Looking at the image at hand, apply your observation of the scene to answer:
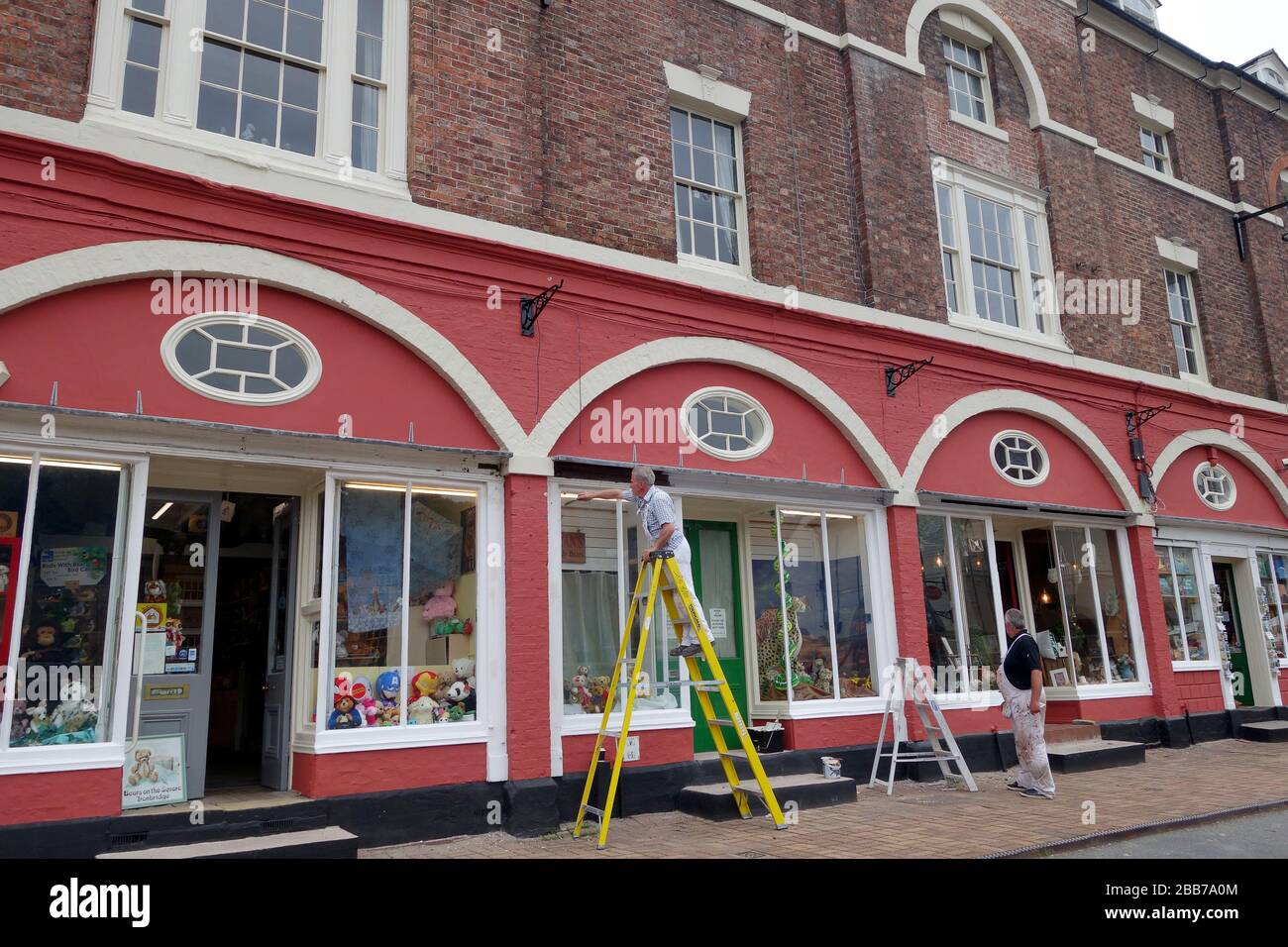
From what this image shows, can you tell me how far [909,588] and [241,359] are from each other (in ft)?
24.3

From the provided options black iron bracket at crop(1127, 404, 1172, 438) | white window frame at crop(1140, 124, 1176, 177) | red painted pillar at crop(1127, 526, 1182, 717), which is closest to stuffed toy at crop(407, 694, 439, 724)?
red painted pillar at crop(1127, 526, 1182, 717)

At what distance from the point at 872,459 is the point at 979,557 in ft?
7.45

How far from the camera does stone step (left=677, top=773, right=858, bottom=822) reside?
8.12 meters

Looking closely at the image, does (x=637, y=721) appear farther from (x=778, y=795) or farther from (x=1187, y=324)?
(x=1187, y=324)

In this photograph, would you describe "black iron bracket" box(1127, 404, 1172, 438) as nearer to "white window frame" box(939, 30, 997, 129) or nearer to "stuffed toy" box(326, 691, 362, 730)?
"white window frame" box(939, 30, 997, 129)

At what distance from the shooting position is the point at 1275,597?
49.5ft

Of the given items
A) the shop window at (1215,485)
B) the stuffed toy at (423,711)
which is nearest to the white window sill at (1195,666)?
the shop window at (1215,485)

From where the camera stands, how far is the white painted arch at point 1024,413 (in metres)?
11.3

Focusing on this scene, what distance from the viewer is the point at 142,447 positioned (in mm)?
7059

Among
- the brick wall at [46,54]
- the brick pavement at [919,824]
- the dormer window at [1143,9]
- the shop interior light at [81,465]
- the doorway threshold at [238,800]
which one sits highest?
the dormer window at [1143,9]

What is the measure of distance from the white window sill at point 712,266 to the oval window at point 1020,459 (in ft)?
13.8

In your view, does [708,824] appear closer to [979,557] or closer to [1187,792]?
[1187,792]

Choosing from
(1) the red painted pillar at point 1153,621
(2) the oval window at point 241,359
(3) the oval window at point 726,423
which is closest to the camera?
(2) the oval window at point 241,359

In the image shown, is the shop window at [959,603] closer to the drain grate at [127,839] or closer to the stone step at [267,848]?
the stone step at [267,848]
